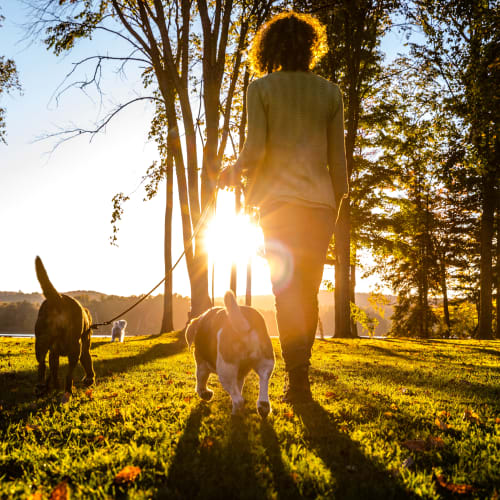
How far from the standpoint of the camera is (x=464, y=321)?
124 ft

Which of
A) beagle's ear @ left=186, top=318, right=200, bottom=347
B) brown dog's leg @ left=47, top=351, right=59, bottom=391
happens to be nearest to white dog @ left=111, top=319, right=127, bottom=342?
brown dog's leg @ left=47, top=351, right=59, bottom=391

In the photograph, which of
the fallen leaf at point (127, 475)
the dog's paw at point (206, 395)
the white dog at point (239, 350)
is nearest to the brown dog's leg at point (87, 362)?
the dog's paw at point (206, 395)

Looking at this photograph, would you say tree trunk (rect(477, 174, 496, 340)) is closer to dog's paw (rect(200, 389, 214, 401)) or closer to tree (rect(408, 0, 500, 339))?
tree (rect(408, 0, 500, 339))

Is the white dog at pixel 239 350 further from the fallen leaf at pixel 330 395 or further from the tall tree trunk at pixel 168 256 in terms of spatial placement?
the tall tree trunk at pixel 168 256

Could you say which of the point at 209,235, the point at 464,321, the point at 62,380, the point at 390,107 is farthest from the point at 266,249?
the point at 464,321

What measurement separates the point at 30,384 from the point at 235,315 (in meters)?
3.63

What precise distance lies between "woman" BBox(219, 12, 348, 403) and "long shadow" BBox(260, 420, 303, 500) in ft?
2.90

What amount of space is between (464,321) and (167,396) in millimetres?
39011

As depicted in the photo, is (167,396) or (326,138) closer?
(326,138)

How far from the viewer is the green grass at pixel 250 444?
2064 millimetres

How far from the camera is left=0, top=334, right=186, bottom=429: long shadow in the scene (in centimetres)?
384

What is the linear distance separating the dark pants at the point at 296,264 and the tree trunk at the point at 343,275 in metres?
13.6

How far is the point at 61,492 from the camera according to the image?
197cm

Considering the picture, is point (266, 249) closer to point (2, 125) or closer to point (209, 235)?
point (209, 235)
